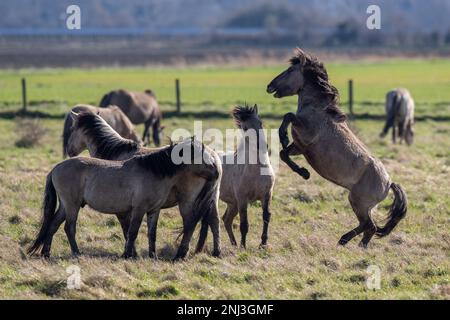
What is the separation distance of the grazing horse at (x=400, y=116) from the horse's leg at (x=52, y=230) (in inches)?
543

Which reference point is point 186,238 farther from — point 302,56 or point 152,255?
point 302,56

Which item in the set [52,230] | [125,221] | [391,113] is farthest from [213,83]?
[52,230]

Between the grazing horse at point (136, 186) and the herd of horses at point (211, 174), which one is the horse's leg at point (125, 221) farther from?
the grazing horse at point (136, 186)

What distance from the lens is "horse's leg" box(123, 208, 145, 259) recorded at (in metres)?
10.0

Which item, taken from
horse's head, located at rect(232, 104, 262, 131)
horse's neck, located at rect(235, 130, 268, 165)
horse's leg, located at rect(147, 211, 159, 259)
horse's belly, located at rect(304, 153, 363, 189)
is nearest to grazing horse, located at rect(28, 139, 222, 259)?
horse's leg, located at rect(147, 211, 159, 259)

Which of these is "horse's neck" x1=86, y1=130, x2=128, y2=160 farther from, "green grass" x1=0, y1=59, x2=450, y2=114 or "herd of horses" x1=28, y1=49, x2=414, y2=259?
"green grass" x1=0, y1=59, x2=450, y2=114

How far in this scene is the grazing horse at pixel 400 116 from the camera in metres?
23.1

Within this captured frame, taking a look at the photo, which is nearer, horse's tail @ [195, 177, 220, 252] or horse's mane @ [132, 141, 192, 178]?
horse's mane @ [132, 141, 192, 178]

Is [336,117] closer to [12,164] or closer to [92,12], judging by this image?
[12,164]

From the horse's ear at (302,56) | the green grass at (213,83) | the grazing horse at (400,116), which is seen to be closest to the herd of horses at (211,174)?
the horse's ear at (302,56)

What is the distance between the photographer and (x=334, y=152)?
11.1m

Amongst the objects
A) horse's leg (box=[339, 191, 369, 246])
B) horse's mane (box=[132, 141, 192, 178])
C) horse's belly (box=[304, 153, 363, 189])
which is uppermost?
horse's mane (box=[132, 141, 192, 178])

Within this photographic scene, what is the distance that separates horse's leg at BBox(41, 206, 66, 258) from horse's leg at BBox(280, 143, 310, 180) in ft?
9.09
